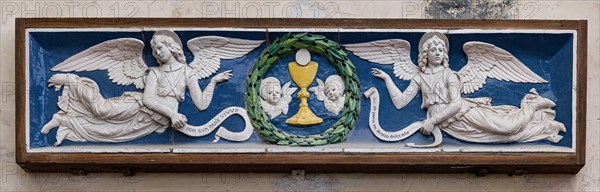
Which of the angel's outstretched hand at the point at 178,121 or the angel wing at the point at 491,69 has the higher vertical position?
the angel wing at the point at 491,69

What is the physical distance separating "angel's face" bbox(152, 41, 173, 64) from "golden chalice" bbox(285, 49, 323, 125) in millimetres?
520

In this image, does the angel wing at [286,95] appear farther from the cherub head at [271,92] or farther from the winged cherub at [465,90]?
the winged cherub at [465,90]

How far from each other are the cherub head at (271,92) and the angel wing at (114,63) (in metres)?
0.51

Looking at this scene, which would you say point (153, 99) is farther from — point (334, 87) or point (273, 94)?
point (334, 87)

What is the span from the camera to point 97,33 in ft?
14.1

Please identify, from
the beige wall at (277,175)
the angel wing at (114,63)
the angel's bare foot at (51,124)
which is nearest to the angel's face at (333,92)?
the beige wall at (277,175)

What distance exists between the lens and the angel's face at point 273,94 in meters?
4.34

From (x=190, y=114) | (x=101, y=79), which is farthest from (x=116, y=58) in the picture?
(x=190, y=114)

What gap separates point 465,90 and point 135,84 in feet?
4.63

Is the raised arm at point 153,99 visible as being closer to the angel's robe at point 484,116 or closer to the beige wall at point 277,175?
the beige wall at point 277,175

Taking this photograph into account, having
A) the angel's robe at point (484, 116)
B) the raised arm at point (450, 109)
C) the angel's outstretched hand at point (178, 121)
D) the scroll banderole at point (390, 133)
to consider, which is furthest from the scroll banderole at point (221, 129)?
the raised arm at point (450, 109)

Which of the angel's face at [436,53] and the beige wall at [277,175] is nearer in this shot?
the angel's face at [436,53]

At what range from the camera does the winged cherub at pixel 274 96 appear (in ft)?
14.2

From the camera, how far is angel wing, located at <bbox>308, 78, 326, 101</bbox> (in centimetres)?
436
